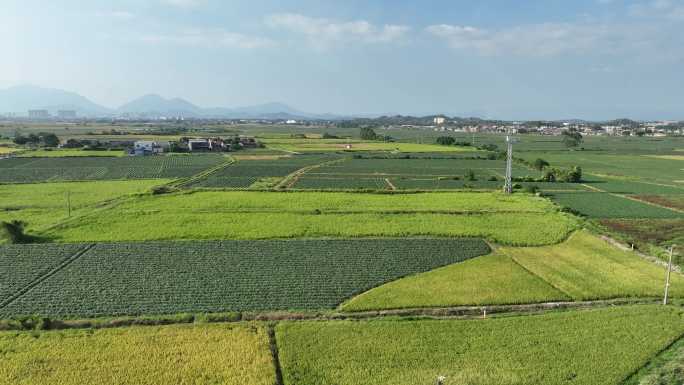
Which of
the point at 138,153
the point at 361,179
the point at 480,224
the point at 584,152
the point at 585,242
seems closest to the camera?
the point at 585,242

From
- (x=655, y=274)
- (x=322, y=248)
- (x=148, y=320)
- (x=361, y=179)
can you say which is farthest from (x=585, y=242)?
(x=361, y=179)

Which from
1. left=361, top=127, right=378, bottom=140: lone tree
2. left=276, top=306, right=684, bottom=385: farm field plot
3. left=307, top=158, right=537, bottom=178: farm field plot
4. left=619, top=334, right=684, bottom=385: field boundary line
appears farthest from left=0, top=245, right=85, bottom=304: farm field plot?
left=361, top=127, right=378, bottom=140: lone tree

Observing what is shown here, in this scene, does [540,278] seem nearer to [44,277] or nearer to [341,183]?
A: [44,277]

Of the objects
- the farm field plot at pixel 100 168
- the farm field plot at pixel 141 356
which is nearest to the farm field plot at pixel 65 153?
the farm field plot at pixel 100 168

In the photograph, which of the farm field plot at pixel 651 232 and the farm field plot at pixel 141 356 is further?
the farm field plot at pixel 651 232

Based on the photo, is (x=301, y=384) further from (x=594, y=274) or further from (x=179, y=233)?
(x=179, y=233)

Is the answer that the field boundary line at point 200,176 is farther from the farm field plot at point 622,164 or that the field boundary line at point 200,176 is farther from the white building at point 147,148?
the farm field plot at point 622,164
